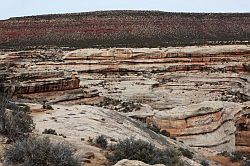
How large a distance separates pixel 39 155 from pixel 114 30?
61796 mm

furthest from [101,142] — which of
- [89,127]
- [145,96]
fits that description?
[145,96]

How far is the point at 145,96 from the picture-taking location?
30984 mm

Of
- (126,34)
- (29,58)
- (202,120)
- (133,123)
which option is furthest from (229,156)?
(126,34)

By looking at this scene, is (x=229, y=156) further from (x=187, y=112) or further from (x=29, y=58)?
(x=29, y=58)

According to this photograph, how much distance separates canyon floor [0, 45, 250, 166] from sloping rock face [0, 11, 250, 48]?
1877 cm

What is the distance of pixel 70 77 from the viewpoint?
23219 mm

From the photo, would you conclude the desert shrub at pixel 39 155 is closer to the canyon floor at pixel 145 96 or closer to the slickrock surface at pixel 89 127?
the canyon floor at pixel 145 96

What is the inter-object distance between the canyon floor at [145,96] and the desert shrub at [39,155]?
4.19 feet

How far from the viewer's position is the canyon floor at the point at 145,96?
14766mm

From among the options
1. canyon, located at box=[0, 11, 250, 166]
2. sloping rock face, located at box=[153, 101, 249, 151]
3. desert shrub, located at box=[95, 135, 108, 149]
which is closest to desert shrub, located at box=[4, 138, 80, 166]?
canyon, located at box=[0, 11, 250, 166]

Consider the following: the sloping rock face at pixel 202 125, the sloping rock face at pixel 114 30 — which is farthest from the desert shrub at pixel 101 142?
the sloping rock face at pixel 114 30

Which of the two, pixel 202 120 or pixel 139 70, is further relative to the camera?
pixel 139 70

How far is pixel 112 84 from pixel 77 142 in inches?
940

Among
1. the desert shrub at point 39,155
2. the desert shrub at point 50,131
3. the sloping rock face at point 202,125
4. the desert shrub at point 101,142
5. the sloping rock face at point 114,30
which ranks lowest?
the sloping rock face at point 202,125
